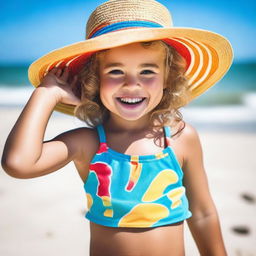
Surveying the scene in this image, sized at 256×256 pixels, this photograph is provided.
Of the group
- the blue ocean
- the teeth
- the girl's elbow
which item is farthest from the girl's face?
the blue ocean

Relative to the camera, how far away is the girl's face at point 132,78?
1.59m

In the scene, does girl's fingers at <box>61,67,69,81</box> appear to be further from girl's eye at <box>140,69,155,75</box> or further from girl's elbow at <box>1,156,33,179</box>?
girl's elbow at <box>1,156,33,179</box>

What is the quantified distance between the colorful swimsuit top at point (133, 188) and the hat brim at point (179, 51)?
0.46 metres

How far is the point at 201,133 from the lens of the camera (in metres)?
6.80

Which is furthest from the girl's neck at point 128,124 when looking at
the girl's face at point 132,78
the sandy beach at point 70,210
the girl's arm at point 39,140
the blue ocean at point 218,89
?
the blue ocean at point 218,89

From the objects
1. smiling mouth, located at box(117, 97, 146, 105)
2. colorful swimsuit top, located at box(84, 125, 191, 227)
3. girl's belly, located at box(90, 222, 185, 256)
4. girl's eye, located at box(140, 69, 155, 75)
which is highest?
girl's eye, located at box(140, 69, 155, 75)

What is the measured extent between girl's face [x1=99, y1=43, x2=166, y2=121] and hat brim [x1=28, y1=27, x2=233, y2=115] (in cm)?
11

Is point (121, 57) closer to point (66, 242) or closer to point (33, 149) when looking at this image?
point (33, 149)

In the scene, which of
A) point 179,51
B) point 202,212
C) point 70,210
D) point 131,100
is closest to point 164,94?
point 179,51

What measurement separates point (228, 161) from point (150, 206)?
353 cm

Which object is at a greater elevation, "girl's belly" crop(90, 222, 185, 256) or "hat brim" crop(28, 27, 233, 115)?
"hat brim" crop(28, 27, 233, 115)

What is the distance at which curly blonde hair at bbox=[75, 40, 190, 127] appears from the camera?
1.79 metres

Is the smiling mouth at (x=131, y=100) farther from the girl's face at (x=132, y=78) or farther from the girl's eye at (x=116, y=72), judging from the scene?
the girl's eye at (x=116, y=72)

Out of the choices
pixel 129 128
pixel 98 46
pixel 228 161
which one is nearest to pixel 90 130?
pixel 129 128
